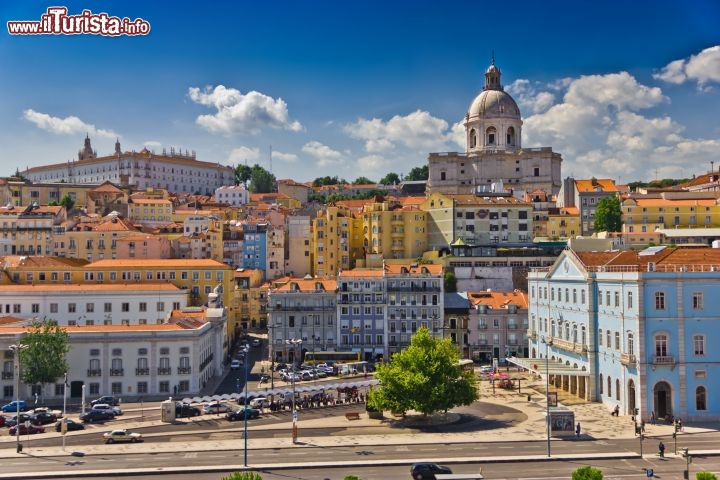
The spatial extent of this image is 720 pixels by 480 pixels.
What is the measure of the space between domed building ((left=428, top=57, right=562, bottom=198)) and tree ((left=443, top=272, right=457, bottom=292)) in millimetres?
55524

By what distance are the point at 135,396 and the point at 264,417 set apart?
16.0 metres

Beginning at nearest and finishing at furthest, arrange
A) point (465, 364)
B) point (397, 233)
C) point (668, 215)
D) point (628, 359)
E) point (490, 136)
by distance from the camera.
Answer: point (628, 359), point (465, 364), point (397, 233), point (668, 215), point (490, 136)

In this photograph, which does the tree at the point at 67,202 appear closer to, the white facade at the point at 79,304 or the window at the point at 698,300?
the white facade at the point at 79,304

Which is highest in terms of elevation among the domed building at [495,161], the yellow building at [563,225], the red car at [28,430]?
the domed building at [495,161]

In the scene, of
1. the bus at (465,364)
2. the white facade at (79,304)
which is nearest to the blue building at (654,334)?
the bus at (465,364)

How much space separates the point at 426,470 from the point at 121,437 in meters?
22.7

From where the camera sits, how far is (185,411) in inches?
2530

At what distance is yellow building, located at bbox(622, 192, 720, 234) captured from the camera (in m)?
137

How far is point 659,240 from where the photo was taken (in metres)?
128

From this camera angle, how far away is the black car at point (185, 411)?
64.1 m

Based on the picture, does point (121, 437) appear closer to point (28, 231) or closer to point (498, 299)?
point (498, 299)

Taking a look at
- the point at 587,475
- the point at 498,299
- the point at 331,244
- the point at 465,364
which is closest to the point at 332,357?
the point at 498,299

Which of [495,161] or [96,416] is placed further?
[495,161]

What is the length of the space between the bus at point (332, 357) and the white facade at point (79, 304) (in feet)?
56.3
